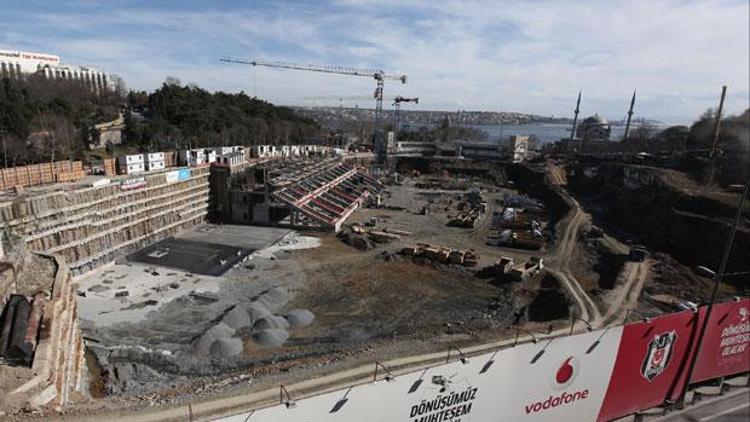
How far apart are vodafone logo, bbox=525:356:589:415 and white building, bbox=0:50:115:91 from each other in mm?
51579

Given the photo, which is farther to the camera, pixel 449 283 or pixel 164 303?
pixel 449 283

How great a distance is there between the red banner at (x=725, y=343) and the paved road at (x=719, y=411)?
96cm

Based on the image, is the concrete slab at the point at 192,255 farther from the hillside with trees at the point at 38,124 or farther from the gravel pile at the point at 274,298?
the hillside with trees at the point at 38,124

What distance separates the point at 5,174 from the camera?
109 feet

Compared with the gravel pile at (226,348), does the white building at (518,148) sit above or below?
above

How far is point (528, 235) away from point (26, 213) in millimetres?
42614

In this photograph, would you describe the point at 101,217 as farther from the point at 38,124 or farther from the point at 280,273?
the point at 38,124

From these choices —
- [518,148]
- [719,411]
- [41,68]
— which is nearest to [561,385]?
[719,411]

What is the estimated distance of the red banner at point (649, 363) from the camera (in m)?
12.0

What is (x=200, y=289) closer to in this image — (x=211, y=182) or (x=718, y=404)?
(x=211, y=182)

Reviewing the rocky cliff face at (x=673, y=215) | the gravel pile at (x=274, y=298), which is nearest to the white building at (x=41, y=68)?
the gravel pile at (x=274, y=298)

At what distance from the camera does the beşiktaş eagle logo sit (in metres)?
12.5

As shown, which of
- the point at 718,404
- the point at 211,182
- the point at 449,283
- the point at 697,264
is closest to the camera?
the point at 718,404

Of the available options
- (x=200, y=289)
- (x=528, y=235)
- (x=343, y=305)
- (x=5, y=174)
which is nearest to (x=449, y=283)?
(x=343, y=305)
